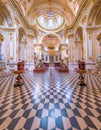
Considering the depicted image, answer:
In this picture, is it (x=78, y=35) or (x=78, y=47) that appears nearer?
(x=78, y=35)

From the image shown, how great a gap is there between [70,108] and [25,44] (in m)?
16.9

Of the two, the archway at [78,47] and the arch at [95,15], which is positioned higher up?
the arch at [95,15]

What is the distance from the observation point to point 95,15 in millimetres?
11211

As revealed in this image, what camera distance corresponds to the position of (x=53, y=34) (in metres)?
34.5

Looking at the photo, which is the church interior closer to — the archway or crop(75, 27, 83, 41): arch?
crop(75, 27, 83, 41): arch

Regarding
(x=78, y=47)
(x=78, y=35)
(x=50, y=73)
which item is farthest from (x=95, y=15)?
(x=50, y=73)

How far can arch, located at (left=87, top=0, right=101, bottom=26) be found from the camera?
10.4m

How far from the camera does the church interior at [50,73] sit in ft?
7.76

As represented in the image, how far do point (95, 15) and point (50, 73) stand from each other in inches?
316

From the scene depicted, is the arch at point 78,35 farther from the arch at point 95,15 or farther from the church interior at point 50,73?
the arch at point 95,15

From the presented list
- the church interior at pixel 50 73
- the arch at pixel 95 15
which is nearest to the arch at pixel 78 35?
the church interior at pixel 50 73

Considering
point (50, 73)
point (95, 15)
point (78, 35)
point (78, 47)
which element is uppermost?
point (95, 15)

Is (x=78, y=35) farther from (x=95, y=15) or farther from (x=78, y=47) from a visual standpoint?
(x=95, y=15)

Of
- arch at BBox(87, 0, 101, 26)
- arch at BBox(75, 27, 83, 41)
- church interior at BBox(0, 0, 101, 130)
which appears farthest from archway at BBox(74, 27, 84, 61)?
arch at BBox(87, 0, 101, 26)
